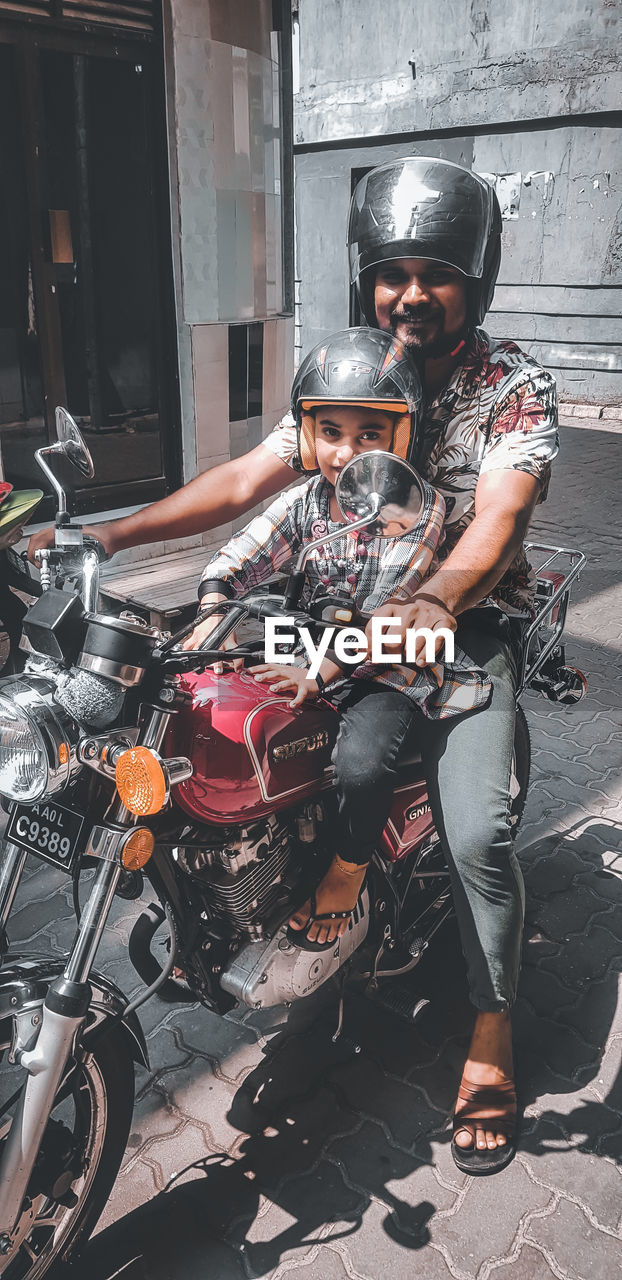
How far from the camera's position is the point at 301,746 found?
207 cm

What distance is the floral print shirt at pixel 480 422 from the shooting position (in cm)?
239

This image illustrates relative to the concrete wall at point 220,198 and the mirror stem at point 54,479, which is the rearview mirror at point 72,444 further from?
the concrete wall at point 220,198

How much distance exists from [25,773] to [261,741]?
478 millimetres

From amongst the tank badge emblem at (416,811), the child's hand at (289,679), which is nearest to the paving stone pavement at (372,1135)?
the tank badge emblem at (416,811)

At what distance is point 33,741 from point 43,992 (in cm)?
53

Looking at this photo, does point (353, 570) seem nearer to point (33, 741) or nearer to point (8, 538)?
point (33, 741)

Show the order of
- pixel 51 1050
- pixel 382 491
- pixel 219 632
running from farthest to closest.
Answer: pixel 219 632, pixel 51 1050, pixel 382 491

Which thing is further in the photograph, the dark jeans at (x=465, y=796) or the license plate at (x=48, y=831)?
the dark jeans at (x=465, y=796)

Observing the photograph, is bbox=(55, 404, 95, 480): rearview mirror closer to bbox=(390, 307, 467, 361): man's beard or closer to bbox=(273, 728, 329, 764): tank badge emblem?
bbox=(273, 728, 329, 764): tank badge emblem

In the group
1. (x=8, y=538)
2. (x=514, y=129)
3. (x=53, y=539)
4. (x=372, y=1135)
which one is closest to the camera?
(x=53, y=539)

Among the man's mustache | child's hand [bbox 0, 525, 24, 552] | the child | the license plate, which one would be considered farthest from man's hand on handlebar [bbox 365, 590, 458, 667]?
child's hand [bbox 0, 525, 24, 552]

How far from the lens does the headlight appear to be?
1.68 metres

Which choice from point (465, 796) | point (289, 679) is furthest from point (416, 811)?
point (289, 679)

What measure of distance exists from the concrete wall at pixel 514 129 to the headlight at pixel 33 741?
12.6m
